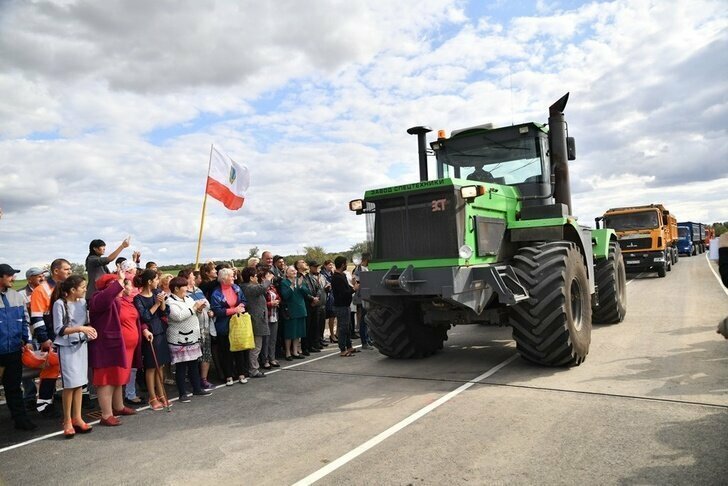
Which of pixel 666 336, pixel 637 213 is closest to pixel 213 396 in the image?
pixel 666 336

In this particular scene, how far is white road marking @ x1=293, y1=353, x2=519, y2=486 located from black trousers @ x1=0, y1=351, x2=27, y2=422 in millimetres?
3809

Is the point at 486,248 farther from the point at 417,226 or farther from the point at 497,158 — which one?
the point at 497,158

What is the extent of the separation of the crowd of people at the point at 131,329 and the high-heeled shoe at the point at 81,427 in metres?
0.01

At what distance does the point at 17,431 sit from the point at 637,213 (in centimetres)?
1974

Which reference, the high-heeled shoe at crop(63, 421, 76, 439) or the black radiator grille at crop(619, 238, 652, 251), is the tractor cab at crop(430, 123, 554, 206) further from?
the black radiator grille at crop(619, 238, 652, 251)

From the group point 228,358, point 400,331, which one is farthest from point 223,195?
point 400,331

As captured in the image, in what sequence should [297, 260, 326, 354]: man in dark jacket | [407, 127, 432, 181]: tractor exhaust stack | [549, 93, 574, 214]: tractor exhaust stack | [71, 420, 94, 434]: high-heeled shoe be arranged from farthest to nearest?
[297, 260, 326, 354]: man in dark jacket → [407, 127, 432, 181]: tractor exhaust stack → [549, 93, 574, 214]: tractor exhaust stack → [71, 420, 94, 434]: high-heeled shoe

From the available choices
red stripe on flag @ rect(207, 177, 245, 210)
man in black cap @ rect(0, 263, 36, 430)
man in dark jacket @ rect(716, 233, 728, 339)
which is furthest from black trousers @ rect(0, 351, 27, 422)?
man in dark jacket @ rect(716, 233, 728, 339)

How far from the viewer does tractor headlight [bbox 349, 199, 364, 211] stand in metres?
7.15

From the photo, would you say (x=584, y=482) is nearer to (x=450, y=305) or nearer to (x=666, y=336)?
(x=450, y=305)

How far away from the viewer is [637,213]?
18.9 metres

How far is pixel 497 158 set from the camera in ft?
26.1

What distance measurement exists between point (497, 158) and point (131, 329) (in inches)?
229

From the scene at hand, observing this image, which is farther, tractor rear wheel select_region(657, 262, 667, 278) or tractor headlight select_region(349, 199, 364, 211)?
tractor rear wheel select_region(657, 262, 667, 278)
